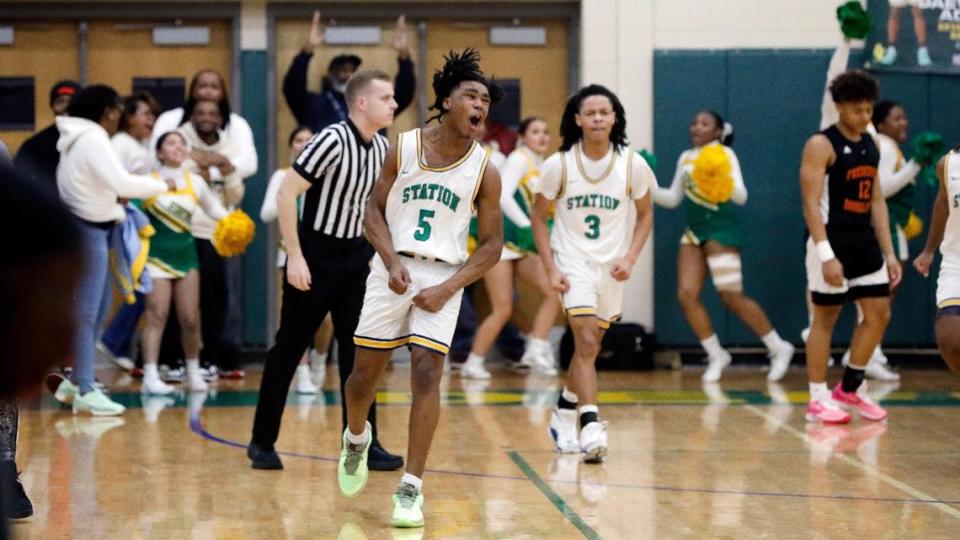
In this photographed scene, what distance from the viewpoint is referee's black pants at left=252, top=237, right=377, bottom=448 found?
651cm

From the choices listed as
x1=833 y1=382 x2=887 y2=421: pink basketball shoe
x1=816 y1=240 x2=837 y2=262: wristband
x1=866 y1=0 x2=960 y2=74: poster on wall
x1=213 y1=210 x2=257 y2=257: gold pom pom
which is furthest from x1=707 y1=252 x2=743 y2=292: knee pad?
x1=213 y1=210 x2=257 y2=257: gold pom pom

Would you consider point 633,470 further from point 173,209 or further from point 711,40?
point 711,40

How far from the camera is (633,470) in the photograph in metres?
6.71

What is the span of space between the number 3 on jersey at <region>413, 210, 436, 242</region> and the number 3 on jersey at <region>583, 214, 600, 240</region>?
5.42ft

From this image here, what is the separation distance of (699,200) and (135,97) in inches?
167

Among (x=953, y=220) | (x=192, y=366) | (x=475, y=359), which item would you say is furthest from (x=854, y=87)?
(x=192, y=366)

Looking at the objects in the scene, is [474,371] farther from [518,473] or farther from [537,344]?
[518,473]

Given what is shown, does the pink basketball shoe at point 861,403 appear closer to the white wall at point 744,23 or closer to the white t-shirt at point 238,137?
the white wall at point 744,23

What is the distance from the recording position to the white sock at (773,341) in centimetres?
1081

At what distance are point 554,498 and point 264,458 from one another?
150 cm

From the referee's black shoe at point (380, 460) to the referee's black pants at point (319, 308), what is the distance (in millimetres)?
203

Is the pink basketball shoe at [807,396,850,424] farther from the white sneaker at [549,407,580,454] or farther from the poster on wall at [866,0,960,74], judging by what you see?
the poster on wall at [866,0,960,74]

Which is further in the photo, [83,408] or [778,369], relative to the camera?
[778,369]

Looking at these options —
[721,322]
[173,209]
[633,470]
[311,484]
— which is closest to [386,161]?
[311,484]
